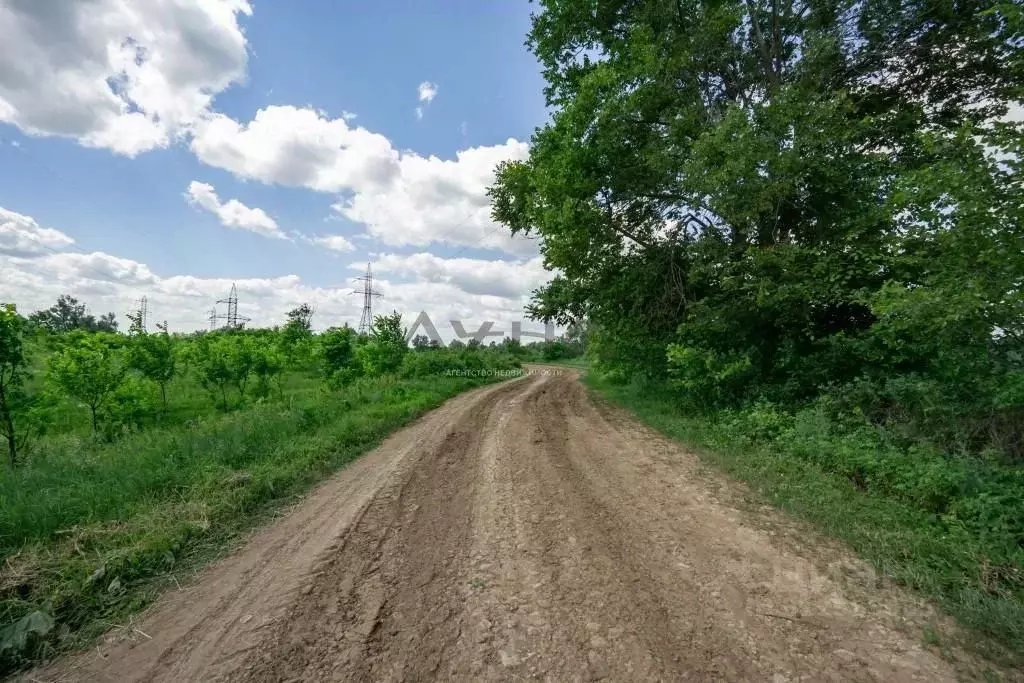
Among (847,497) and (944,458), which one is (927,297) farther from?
(847,497)

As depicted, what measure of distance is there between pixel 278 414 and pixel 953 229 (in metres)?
11.2

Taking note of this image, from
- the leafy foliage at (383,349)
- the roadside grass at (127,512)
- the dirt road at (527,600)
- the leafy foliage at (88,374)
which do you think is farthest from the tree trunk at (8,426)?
the leafy foliage at (383,349)

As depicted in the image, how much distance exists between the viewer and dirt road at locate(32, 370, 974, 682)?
248 cm

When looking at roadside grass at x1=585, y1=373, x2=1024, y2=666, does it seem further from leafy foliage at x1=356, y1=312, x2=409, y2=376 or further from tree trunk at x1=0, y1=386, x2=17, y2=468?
leafy foliage at x1=356, y1=312, x2=409, y2=376

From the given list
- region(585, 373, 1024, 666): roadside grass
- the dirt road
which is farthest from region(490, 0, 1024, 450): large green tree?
the dirt road

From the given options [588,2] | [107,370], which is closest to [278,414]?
[107,370]

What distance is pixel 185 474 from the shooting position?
539 centimetres

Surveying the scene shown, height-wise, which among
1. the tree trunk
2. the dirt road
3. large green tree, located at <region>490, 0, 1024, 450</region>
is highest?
large green tree, located at <region>490, 0, 1024, 450</region>

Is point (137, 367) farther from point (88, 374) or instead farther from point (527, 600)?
point (527, 600)

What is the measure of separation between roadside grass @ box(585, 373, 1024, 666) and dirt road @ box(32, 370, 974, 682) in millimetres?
294

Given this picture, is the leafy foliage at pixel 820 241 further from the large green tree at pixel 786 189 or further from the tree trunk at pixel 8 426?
the tree trunk at pixel 8 426

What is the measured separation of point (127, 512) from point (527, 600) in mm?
4444

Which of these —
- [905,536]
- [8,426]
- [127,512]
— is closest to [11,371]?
[8,426]

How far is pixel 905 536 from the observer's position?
3758 millimetres
